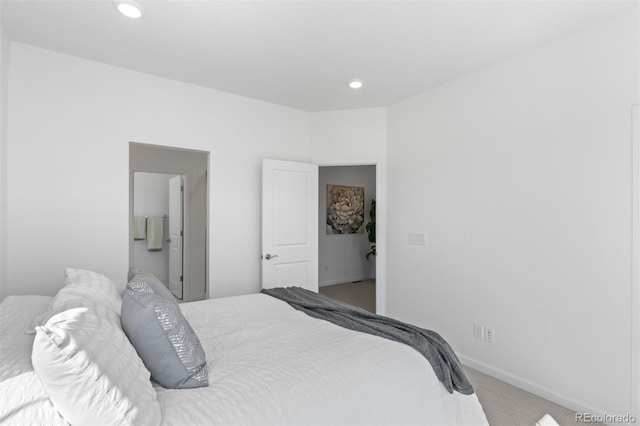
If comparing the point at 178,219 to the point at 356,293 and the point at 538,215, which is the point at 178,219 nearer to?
the point at 356,293

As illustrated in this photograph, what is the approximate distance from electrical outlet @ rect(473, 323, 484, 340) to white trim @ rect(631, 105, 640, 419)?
1041mm

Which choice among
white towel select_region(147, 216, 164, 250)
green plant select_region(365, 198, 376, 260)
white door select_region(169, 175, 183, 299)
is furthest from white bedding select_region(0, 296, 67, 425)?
green plant select_region(365, 198, 376, 260)

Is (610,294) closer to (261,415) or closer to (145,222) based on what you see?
(261,415)

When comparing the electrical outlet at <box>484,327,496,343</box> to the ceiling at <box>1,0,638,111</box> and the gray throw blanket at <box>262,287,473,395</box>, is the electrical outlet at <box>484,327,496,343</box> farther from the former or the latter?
the ceiling at <box>1,0,638,111</box>

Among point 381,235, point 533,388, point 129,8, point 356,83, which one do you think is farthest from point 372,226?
point 129,8

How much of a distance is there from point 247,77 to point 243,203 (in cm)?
131

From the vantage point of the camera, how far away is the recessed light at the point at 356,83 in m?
3.32

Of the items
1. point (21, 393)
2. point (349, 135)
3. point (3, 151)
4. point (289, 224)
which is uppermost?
point (349, 135)

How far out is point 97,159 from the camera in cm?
298

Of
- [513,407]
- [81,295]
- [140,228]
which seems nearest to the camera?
[81,295]

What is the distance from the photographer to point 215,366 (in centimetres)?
149

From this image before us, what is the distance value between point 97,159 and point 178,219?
2264mm

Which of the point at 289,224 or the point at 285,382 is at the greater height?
the point at 289,224

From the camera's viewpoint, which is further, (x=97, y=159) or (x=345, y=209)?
(x=345, y=209)
